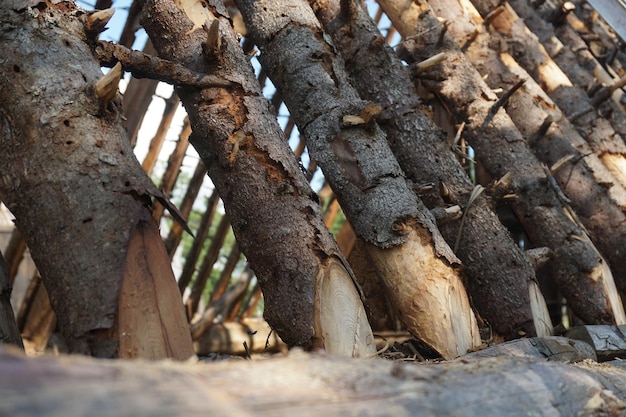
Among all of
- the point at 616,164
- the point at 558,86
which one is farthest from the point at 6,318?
the point at 558,86

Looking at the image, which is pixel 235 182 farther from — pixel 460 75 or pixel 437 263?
pixel 460 75

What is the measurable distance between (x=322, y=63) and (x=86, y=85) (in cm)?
82

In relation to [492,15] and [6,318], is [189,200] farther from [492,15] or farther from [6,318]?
[6,318]

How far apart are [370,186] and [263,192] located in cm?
35

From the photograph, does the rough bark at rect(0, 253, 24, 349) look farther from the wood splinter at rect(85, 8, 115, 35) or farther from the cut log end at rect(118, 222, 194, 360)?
the wood splinter at rect(85, 8, 115, 35)

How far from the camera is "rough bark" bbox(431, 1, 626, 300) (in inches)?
102

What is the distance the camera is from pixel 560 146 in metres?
2.69

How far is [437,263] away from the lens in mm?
1746

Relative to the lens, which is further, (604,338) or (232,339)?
(232,339)

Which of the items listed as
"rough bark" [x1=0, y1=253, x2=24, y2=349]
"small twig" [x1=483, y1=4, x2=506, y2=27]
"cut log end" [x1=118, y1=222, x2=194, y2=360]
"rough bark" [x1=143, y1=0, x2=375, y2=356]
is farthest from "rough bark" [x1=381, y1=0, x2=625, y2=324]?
"rough bark" [x1=0, y1=253, x2=24, y2=349]

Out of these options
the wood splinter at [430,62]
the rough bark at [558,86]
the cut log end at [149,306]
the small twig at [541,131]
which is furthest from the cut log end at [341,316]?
the rough bark at [558,86]

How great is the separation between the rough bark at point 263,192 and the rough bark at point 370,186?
24 centimetres

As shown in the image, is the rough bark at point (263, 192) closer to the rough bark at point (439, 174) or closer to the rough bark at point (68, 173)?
the rough bark at point (68, 173)

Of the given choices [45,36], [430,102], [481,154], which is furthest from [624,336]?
[45,36]
